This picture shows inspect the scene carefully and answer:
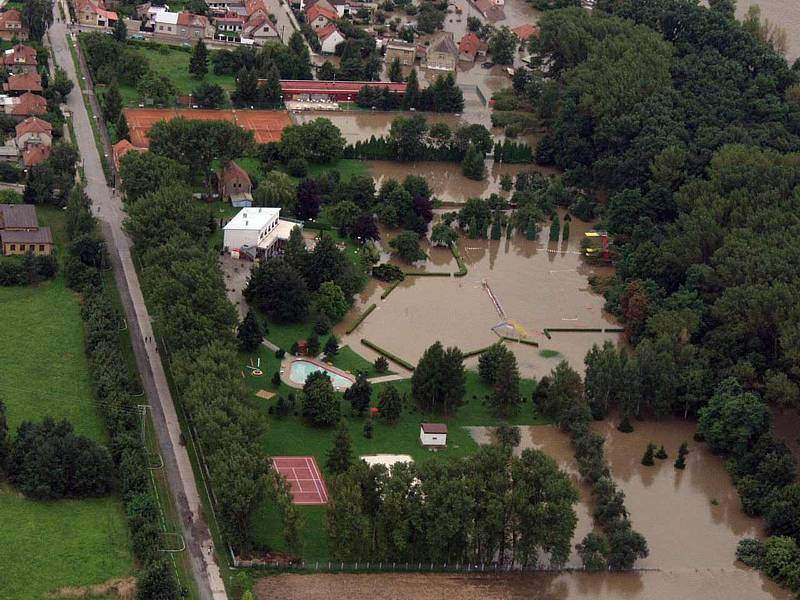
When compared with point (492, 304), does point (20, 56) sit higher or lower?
higher

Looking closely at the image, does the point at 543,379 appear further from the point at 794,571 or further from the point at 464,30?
the point at 464,30

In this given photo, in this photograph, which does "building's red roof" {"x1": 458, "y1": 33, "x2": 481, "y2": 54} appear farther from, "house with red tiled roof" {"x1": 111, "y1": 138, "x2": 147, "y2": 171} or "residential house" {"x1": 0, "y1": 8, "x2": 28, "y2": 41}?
"house with red tiled roof" {"x1": 111, "y1": 138, "x2": 147, "y2": 171}

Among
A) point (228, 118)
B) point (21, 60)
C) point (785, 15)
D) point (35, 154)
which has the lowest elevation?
point (228, 118)

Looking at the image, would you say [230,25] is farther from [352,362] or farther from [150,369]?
[150,369]

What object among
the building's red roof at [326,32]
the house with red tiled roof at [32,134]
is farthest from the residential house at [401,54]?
the house with red tiled roof at [32,134]

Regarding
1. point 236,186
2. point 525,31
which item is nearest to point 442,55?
point 525,31

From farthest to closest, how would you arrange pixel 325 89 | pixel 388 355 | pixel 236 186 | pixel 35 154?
1. pixel 325 89
2. pixel 236 186
3. pixel 35 154
4. pixel 388 355

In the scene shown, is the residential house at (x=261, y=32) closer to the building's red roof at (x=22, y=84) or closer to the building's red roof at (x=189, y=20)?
the building's red roof at (x=189, y=20)
